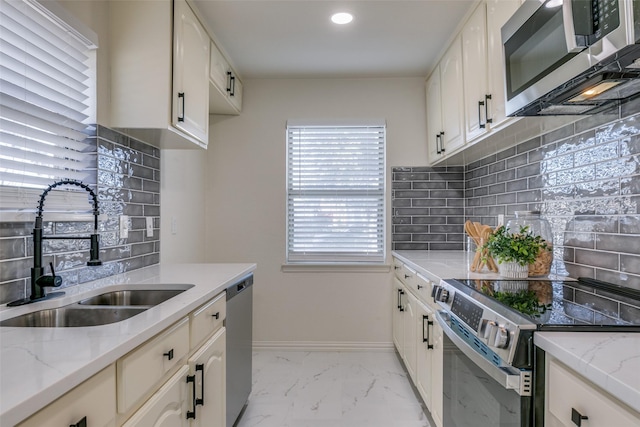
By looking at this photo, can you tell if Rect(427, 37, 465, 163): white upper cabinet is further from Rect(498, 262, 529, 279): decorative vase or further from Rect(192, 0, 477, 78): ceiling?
Rect(498, 262, 529, 279): decorative vase

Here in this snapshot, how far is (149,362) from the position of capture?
3.41 ft

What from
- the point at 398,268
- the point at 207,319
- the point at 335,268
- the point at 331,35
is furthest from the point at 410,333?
the point at 331,35

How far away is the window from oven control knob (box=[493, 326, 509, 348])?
225 centimetres

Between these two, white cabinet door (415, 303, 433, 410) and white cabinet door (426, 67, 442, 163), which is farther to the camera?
white cabinet door (426, 67, 442, 163)

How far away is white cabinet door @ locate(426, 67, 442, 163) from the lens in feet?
9.33

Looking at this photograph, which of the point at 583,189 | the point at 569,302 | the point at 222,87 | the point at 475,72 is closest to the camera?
the point at 569,302

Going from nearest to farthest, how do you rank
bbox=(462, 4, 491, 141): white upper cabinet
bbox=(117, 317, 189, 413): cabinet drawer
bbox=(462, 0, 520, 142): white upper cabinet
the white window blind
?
bbox=(117, 317, 189, 413): cabinet drawer
the white window blind
bbox=(462, 0, 520, 142): white upper cabinet
bbox=(462, 4, 491, 141): white upper cabinet

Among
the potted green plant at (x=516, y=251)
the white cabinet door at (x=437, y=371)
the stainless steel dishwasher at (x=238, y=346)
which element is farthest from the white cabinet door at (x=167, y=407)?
the potted green plant at (x=516, y=251)

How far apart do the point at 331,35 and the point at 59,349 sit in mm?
2322

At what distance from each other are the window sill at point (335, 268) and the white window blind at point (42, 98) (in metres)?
1.85

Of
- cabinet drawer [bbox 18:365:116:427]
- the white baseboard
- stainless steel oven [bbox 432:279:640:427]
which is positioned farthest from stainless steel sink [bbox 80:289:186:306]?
the white baseboard

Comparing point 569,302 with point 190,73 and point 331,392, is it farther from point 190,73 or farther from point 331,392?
point 190,73

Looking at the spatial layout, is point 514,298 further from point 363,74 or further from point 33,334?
point 363,74

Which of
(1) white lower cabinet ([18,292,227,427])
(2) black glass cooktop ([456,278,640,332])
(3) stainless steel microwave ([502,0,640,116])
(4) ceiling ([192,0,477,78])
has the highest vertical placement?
(4) ceiling ([192,0,477,78])
